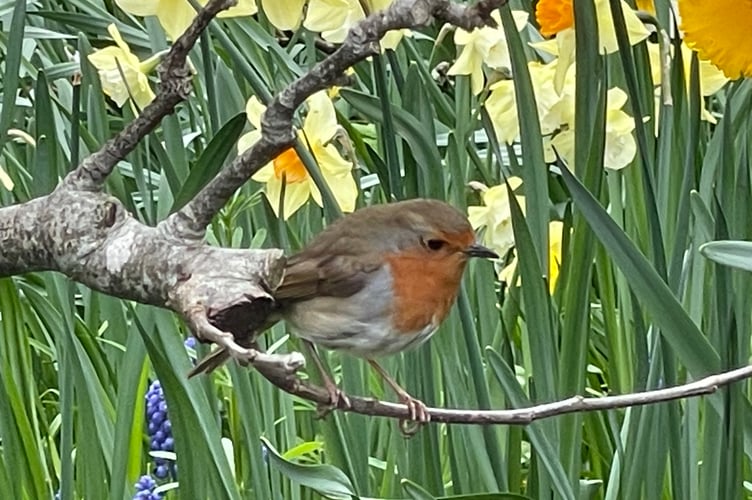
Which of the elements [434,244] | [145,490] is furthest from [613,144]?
[145,490]

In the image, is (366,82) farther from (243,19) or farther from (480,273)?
(480,273)

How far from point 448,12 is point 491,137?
47cm

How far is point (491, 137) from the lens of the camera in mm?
1355

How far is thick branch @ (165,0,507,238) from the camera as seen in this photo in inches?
34.8

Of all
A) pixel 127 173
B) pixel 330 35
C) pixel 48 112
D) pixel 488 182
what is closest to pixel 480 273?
pixel 488 182

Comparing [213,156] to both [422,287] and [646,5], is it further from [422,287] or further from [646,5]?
[646,5]

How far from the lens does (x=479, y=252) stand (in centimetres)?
138

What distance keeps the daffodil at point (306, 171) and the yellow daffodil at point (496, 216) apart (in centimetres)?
14

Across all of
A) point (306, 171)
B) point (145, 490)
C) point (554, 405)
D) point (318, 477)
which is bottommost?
point (145, 490)

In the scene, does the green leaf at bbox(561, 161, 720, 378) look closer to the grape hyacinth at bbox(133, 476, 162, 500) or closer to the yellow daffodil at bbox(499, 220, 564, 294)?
the yellow daffodil at bbox(499, 220, 564, 294)

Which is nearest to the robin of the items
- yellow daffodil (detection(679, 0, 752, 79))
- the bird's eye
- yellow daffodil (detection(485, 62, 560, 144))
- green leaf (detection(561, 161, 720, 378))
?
the bird's eye

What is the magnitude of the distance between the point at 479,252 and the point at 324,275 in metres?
0.17

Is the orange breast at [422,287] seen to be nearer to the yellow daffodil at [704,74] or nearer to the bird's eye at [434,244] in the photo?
the bird's eye at [434,244]

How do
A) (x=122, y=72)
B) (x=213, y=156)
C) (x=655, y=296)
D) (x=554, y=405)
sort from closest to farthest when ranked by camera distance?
(x=554, y=405) → (x=655, y=296) → (x=213, y=156) → (x=122, y=72)
